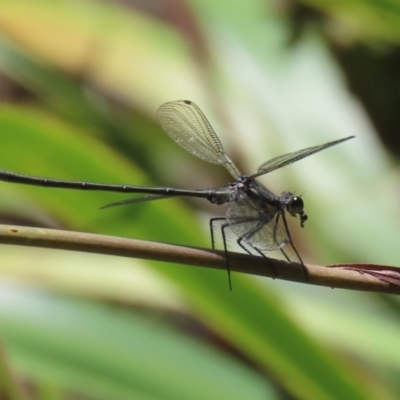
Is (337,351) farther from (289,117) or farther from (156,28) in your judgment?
(156,28)

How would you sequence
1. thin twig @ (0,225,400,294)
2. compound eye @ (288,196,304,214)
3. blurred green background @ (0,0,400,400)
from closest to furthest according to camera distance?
thin twig @ (0,225,400,294), compound eye @ (288,196,304,214), blurred green background @ (0,0,400,400)

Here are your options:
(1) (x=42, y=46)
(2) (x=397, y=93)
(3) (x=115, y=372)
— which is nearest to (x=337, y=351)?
(3) (x=115, y=372)

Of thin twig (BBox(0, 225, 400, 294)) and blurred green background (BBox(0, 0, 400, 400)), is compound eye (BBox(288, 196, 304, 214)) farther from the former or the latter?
thin twig (BBox(0, 225, 400, 294))

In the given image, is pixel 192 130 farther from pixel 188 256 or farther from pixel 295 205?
pixel 188 256

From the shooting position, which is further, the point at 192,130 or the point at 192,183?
the point at 192,183

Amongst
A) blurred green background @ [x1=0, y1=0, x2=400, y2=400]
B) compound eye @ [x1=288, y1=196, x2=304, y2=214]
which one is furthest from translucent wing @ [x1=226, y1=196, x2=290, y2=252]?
blurred green background @ [x1=0, y1=0, x2=400, y2=400]

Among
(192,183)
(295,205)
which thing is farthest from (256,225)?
(192,183)
